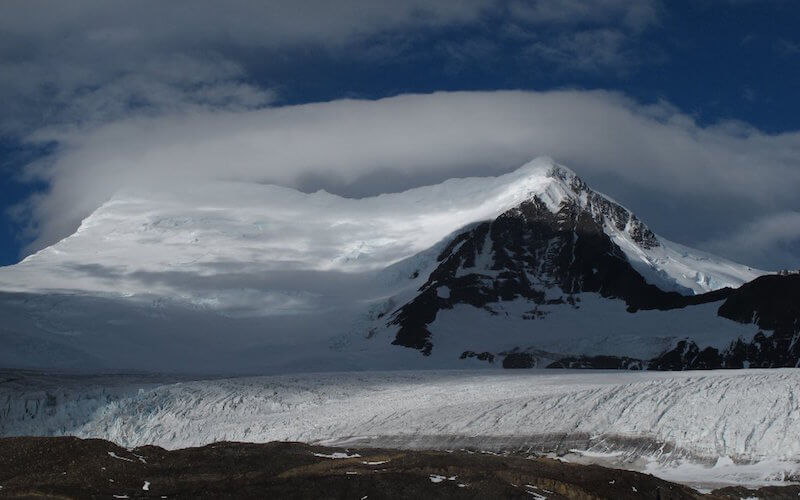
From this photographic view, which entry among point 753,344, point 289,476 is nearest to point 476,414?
point 289,476

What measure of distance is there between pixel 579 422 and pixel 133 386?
51.5 meters

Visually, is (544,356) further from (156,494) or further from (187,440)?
(156,494)

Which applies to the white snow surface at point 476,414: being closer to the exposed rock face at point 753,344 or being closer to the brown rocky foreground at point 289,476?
the brown rocky foreground at point 289,476

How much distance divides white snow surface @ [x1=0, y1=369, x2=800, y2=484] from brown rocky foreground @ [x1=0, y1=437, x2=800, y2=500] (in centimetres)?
916

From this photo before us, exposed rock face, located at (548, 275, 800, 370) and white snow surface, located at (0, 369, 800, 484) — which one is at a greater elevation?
exposed rock face, located at (548, 275, 800, 370)

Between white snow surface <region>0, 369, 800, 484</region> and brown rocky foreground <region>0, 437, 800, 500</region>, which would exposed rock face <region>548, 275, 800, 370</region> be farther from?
brown rocky foreground <region>0, 437, 800, 500</region>

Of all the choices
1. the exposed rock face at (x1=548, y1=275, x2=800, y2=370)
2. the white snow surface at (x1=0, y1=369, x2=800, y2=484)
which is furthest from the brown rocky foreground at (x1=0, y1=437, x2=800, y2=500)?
the exposed rock face at (x1=548, y1=275, x2=800, y2=370)

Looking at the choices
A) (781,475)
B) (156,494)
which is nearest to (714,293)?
(781,475)

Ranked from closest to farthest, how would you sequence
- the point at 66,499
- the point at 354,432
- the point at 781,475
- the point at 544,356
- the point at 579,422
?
the point at 66,499 < the point at 781,475 < the point at 579,422 < the point at 354,432 < the point at 544,356

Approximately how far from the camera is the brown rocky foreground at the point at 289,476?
42844mm

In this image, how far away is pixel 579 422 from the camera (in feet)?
232

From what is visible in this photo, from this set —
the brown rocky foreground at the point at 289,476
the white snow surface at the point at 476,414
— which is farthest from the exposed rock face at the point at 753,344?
the brown rocky foreground at the point at 289,476

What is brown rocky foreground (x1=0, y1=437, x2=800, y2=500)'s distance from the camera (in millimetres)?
42844

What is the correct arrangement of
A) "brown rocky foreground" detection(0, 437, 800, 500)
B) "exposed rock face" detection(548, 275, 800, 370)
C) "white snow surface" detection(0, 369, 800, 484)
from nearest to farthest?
"brown rocky foreground" detection(0, 437, 800, 500)
"white snow surface" detection(0, 369, 800, 484)
"exposed rock face" detection(548, 275, 800, 370)
